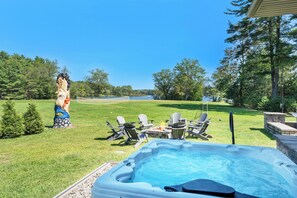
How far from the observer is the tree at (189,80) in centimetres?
4369

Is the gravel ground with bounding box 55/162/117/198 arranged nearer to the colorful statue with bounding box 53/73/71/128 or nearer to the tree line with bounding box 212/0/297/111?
the colorful statue with bounding box 53/73/71/128

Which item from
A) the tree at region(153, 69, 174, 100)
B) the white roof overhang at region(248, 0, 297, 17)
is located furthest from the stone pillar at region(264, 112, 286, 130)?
the tree at region(153, 69, 174, 100)

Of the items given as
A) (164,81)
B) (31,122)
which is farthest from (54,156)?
(164,81)

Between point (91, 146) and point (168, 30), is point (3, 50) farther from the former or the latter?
point (91, 146)

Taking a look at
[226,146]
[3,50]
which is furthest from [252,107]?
[3,50]

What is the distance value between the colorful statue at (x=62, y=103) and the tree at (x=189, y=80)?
34518 millimetres

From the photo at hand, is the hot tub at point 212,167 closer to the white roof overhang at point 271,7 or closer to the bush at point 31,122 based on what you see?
the white roof overhang at point 271,7

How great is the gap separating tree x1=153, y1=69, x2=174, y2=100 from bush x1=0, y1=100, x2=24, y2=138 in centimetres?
3840

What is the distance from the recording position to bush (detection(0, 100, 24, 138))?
8.59 metres

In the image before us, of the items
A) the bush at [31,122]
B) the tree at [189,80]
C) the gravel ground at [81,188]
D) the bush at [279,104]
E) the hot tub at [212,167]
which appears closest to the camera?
the gravel ground at [81,188]

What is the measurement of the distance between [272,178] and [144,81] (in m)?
43.9

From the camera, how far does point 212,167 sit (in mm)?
5324

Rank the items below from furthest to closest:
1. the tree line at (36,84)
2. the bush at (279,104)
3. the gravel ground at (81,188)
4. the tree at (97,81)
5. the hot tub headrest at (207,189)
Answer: the tree at (97,81) < the tree line at (36,84) < the bush at (279,104) < the gravel ground at (81,188) < the hot tub headrest at (207,189)

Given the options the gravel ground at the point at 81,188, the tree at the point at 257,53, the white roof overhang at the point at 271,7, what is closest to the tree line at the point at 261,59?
the tree at the point at 257,53
